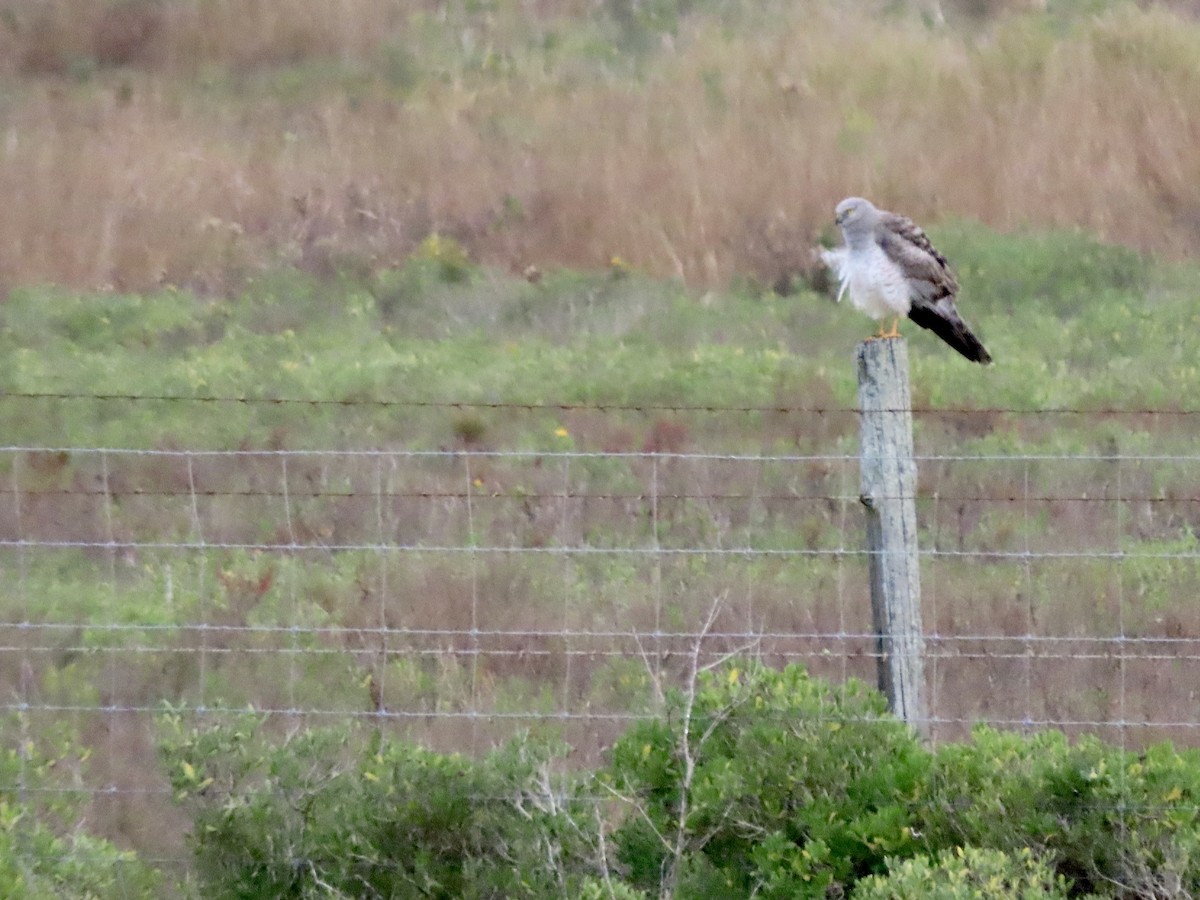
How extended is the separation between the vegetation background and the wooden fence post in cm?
14

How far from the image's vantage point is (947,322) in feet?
25.1

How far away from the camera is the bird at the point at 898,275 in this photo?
767cm

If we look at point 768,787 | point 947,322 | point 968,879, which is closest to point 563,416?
point 947,322

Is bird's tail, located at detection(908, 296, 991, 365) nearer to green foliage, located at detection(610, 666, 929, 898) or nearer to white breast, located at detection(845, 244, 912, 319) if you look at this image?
white breast, located at detection(845, 244, 912, 319)

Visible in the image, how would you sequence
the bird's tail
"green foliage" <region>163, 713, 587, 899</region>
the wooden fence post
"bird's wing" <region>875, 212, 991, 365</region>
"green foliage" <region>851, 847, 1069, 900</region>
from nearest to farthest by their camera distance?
"green foliage" <region>851, 847, 1069, 900</region>, "green foliage" <region>163, 713, 587, 899</region>, the wooden fence post, the bird's tail, "bird's wing" <region>875, 212, 991, 365</region>

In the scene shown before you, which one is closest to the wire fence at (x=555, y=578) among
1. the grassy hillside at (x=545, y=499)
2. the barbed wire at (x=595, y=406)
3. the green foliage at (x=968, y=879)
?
the grassy hillside at (x=545, y=499)

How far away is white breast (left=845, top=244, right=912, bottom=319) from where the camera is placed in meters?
7.67

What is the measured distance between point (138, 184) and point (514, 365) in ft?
20.6

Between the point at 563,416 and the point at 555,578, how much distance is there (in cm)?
307

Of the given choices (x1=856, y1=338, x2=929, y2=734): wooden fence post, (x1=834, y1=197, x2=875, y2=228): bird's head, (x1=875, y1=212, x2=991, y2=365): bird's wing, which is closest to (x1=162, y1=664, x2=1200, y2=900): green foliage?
(x1=856, y1=338, x2=929, y2=734): wooden fence post

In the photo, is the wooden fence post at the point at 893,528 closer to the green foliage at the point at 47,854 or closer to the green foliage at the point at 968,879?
the green foliage at the point at 968,879

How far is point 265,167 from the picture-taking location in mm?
17000

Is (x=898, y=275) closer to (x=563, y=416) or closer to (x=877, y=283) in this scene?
(x=877, y=283)

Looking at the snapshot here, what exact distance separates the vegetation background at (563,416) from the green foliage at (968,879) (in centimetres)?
2
